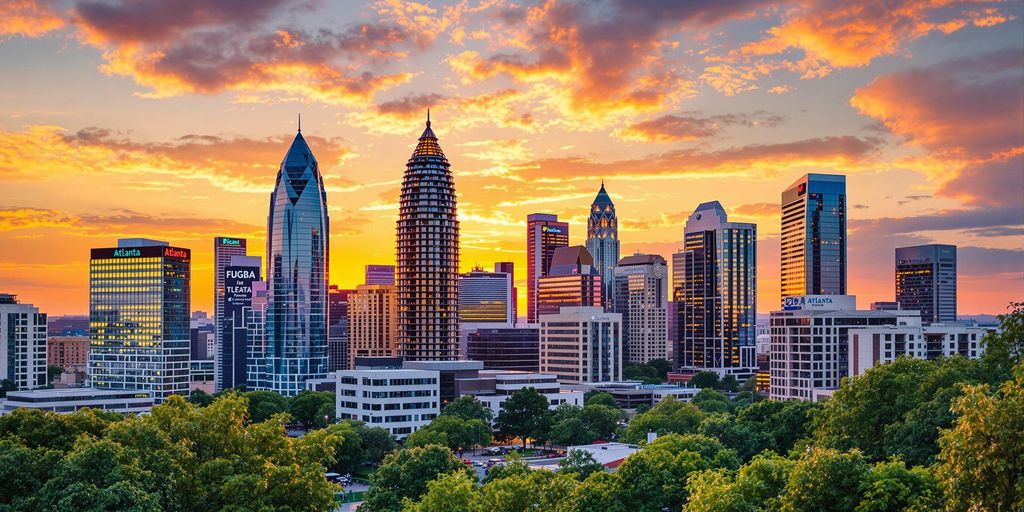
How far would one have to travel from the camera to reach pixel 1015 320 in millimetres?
34438

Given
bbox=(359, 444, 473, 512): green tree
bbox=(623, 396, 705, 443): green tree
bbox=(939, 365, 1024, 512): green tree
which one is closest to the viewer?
bbox=(939, 365, 1024, 512): green tree

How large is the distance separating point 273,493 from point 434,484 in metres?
9.76

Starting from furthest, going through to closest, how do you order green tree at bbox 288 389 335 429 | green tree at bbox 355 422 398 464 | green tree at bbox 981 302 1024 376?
green tree at bbox 288 389 335 429 < green tree at bbox 355 422 398 464 < green tree at bbox 981 302 1024 376

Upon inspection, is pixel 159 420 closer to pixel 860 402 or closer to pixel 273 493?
pixel 273 493

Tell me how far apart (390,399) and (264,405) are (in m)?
28.0

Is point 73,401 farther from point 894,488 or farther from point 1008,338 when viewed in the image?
point 1008,338

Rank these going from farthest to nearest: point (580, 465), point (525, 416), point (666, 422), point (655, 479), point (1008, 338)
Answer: point (525, 416) → point (666, 422) → point (580, 465) → point (655, 479) → point (1008, 338)

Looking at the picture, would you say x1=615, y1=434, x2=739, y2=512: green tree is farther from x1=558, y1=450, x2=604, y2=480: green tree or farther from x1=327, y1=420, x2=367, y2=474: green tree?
x1=327, y1=420, x2=367, y2=474: green tree

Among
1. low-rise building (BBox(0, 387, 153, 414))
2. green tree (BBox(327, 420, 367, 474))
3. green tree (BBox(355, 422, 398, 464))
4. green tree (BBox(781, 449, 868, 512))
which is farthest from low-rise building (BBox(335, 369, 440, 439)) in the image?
green tree (BBox(781, 449, 868, 512))

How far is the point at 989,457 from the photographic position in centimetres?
2889

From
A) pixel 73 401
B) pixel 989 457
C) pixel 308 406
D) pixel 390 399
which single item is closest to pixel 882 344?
pixel 390 399

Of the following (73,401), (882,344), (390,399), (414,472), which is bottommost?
(73,401)

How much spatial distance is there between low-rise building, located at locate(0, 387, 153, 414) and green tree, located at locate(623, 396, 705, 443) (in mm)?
84373

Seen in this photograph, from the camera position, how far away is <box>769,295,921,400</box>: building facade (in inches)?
7136
